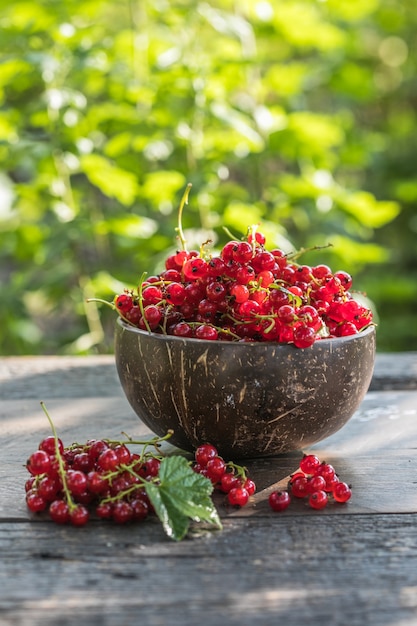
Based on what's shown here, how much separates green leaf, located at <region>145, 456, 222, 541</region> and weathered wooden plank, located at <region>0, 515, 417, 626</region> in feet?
0.06

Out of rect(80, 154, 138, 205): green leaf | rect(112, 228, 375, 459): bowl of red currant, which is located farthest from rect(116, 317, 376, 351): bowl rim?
rect(80, 154, 138, 205): green leaf

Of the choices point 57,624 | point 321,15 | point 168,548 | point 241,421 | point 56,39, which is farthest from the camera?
point 321,15

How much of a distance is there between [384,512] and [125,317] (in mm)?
398

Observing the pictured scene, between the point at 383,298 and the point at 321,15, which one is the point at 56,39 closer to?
the point at 321,15

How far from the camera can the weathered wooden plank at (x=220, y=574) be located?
0.64 m

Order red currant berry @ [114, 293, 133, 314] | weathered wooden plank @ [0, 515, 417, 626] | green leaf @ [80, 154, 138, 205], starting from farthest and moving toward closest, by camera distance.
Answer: green leaf @ [80, 154, 138, 205], red currant berry @ [114, 293, 133, 314], weathered wooden plank @ [0, 515, 417, 626]

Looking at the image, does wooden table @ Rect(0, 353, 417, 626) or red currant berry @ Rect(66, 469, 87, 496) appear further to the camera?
red currant berry @ Rect(66, 469, 87, 496)

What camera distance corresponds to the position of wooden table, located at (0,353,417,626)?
0.65 m

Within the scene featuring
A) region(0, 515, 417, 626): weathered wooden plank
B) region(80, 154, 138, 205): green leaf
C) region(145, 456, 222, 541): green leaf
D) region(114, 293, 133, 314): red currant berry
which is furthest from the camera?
region(80, 154, 138, 205): green leaf

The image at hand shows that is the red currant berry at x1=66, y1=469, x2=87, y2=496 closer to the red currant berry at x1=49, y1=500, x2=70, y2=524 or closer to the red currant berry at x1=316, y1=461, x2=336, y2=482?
the red currant berry at x1=49, y1=500, x2=70, y2=524

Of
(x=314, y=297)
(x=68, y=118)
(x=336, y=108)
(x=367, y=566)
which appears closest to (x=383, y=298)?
(x=336, y=108)

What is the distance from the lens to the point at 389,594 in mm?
678

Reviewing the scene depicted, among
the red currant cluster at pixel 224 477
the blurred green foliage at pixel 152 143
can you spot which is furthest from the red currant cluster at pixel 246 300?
the blurred green foliage at pixel 152 143

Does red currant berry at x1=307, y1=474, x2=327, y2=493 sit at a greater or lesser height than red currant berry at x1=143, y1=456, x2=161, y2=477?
lesser
